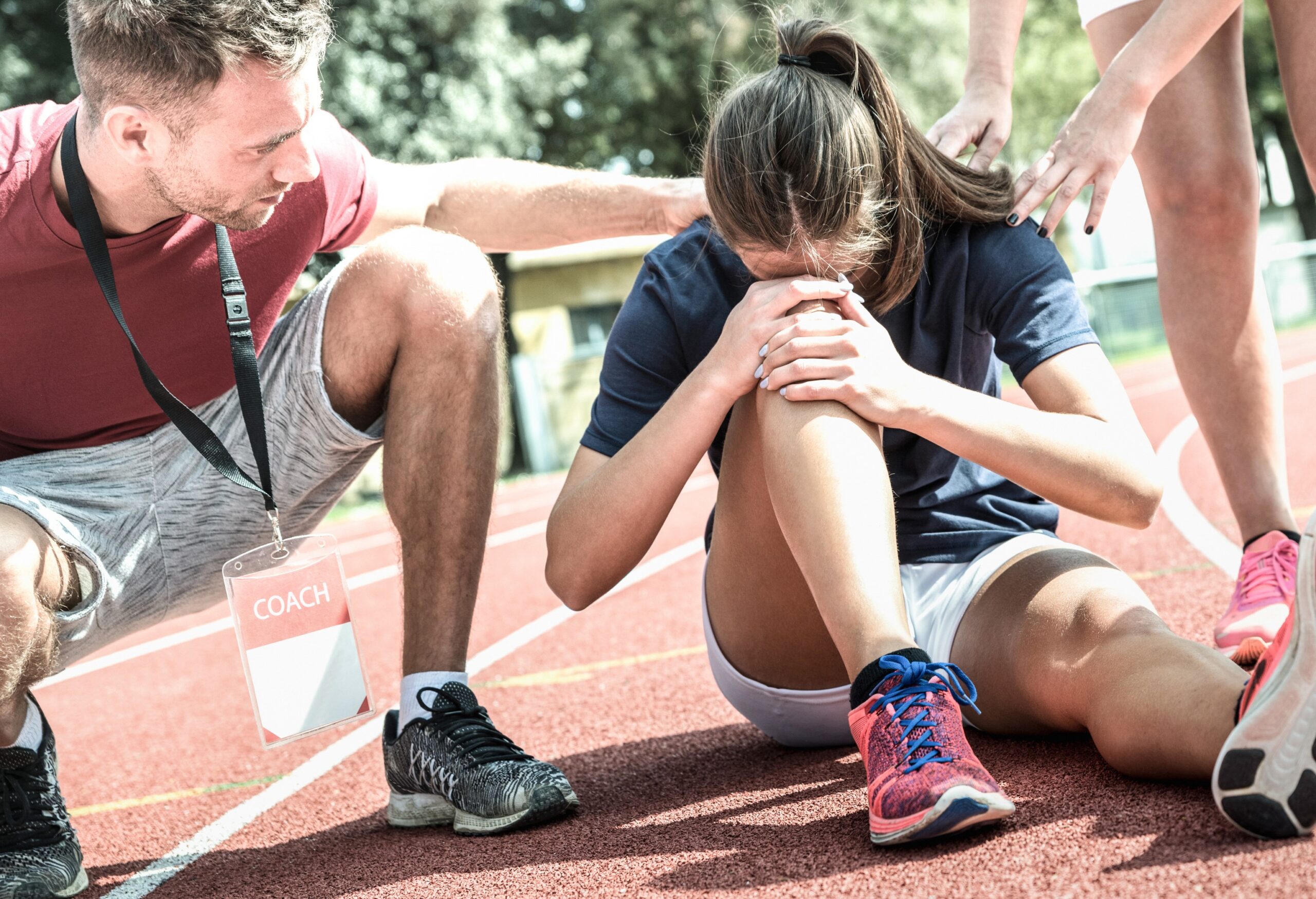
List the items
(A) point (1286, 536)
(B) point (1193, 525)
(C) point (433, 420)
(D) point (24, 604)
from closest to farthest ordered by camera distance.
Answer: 1. (D) point (24, 604)
2. (C) point (433, 420)
3. (A) point (1286, 536)
4. (B) point (1193, 525)

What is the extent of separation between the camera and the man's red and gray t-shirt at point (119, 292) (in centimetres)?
242

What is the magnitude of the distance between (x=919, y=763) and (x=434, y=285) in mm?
1362

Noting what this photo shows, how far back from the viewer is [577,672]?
425 cm

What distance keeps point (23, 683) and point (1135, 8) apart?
113 inches

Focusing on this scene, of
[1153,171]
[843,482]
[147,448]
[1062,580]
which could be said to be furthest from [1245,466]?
[147,448]

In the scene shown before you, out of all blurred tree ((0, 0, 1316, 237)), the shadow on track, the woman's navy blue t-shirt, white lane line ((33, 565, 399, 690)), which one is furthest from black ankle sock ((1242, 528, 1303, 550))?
blurred tree ((0, 0, 1316, 237))

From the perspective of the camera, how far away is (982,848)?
1.76 metres

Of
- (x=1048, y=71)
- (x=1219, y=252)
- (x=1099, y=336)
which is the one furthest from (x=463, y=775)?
(x=1048, y=71)

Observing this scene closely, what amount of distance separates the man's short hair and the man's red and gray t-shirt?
0.21m

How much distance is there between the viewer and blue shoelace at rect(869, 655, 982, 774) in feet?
5.77

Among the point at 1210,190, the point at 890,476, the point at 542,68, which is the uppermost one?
the point at 1210,190

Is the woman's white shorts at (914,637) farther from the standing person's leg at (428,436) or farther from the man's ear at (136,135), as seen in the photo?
the man's ear at (136,135)

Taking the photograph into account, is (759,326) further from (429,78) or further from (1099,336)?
(1099,336)

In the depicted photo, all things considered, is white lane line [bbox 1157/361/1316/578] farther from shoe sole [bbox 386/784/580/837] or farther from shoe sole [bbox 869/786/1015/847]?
shoe sole [bbox 386/784/580/837]
